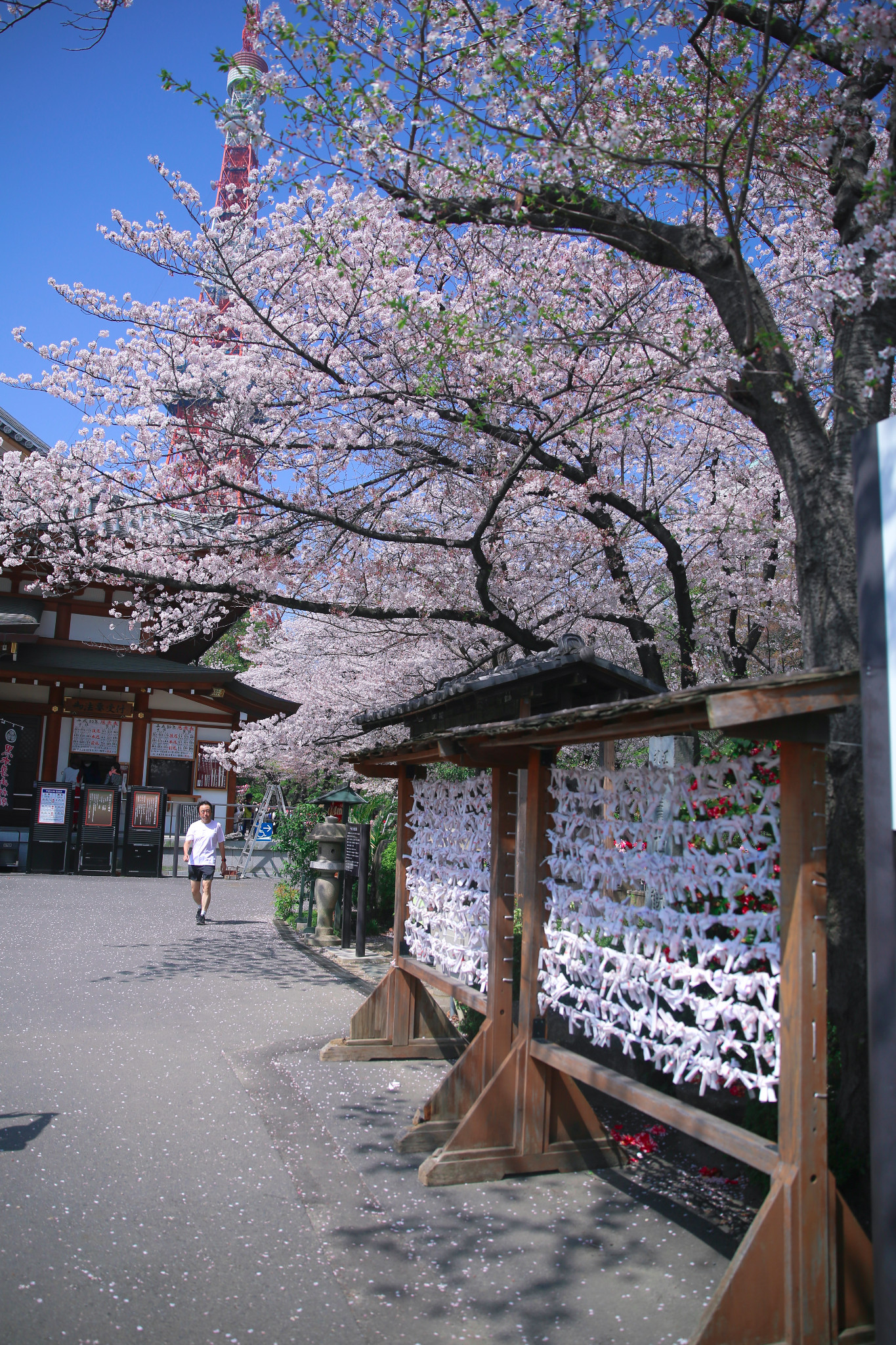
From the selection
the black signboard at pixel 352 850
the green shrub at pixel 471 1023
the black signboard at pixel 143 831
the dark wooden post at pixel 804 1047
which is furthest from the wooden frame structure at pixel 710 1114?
the black signboard at pixel 143 831

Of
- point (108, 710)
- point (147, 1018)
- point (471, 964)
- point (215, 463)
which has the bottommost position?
point (147, 1018)

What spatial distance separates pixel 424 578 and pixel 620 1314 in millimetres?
8622

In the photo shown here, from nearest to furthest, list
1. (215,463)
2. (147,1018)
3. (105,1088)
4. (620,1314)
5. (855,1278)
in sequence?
(855,1278)
(620,1314)
(105,1088)
(147,1018)
(215,463)

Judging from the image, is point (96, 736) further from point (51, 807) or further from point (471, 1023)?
point (471, 1023)

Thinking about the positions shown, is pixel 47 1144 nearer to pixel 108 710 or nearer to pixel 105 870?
pixel 105 870


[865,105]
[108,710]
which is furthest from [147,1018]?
[108,710]

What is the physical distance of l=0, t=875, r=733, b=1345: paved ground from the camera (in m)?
3.33

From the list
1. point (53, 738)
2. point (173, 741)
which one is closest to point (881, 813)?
point (53, 738)

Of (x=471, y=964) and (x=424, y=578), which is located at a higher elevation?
(x=424, y=578)

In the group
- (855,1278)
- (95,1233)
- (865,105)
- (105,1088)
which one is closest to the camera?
(855,1278)

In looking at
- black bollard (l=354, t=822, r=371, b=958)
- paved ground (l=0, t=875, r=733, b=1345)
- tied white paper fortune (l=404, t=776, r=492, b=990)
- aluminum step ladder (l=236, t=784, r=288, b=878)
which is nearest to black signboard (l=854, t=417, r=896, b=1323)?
paved ground (l=0, t=875, r=733, b=1345)

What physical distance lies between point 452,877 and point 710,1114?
262 cm

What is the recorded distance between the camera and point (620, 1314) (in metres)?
3.41

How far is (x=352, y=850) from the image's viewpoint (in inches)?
452
